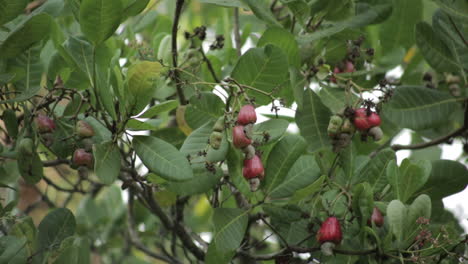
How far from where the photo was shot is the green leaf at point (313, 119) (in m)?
2.11

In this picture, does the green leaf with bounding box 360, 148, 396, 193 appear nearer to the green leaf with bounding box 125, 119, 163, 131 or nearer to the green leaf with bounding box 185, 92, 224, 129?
the green leaf with bounding box 185, 92, 224, 129

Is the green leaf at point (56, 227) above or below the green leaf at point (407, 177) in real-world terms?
below

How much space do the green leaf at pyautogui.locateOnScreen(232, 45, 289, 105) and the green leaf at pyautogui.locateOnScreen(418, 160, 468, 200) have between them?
22.7 inches

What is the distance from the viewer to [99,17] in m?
1.72

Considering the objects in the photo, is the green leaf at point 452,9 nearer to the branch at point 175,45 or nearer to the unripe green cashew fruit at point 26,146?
the branch at point 175,45

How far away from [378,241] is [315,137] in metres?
0.43

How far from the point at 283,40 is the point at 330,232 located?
61 centimetres

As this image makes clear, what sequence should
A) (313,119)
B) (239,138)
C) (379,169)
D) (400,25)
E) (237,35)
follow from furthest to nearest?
(237,35)
(400,25)
(313,119)
(379,169)
(239,138)

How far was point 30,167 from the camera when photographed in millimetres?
1870

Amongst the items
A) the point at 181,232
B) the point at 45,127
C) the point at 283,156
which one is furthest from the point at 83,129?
the point at 181,232

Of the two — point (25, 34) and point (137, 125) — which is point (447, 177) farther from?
point (25, 34)

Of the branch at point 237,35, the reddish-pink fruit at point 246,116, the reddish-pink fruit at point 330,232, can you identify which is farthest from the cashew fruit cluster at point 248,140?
the branch at point 237,35

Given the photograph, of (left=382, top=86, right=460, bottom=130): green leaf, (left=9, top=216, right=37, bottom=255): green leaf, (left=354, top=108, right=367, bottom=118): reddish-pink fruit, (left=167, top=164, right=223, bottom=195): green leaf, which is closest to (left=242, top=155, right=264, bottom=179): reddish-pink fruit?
(left=167, top=164, right=223, bottom=195): green leaf

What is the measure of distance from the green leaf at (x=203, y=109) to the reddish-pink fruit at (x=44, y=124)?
0.39m
